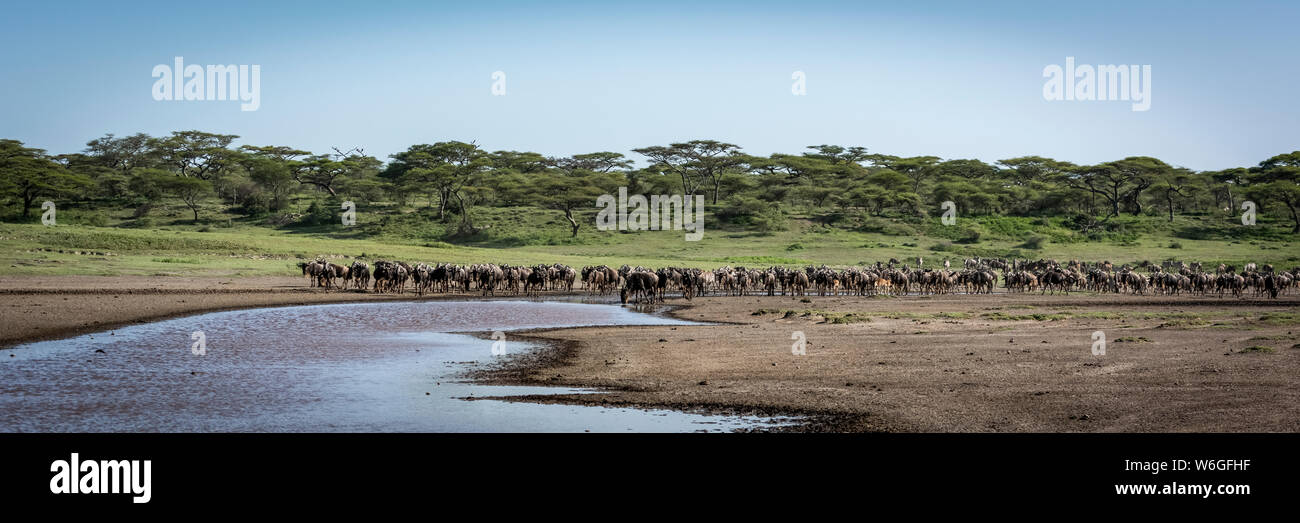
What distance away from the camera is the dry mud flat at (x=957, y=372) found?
884 cm

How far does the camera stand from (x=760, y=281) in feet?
135

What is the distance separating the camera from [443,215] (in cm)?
7175

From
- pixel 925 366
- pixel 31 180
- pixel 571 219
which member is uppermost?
pixel 31 180

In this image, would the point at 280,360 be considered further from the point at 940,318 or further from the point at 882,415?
the point at 940,318

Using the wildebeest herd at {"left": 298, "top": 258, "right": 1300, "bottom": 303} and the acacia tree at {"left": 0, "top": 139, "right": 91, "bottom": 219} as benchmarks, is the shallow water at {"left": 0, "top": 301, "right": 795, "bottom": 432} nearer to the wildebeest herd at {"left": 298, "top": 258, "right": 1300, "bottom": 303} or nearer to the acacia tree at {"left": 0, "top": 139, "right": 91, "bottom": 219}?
the wildebeest herd at {"left": 298, "top": 258, "right": 1300, "bottom": 303}

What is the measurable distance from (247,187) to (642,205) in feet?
106
